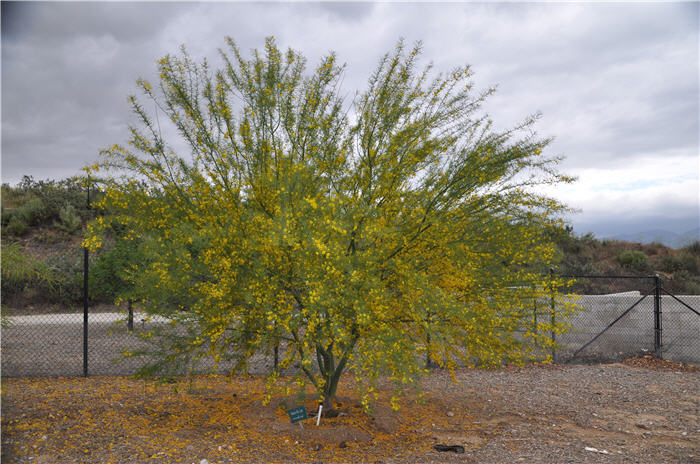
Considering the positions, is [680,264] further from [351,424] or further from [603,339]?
[351,424]

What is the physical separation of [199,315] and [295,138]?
2.35m

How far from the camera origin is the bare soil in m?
5.12

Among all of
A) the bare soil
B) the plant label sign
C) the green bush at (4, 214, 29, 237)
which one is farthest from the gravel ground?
the green bush at (4, 214, 29, 237)

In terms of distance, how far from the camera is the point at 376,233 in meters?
5.01

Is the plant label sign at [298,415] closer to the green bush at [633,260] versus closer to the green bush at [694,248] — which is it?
the green bush at [633,260]

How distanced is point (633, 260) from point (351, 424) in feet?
70.5

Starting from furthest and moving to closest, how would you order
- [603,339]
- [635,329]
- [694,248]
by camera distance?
[694,248]
[603,339]
[635,329]

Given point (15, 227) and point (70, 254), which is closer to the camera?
point (70, 254)

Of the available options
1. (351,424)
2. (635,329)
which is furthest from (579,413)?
(635,329)

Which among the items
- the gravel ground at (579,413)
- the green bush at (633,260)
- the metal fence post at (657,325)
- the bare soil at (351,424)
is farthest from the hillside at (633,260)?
the bare soil at (351,424)

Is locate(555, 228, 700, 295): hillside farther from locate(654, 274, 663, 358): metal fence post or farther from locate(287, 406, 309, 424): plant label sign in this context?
locate(287, 406, 309, 424): plant label sign

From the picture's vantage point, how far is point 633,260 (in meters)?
23.2

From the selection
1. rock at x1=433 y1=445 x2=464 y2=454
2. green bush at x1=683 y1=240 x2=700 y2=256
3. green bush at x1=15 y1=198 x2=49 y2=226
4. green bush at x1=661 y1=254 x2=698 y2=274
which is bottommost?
rock at x1=433 y1=445 x2=464 y2=454

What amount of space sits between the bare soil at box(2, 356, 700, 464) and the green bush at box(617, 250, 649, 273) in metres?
16.0
